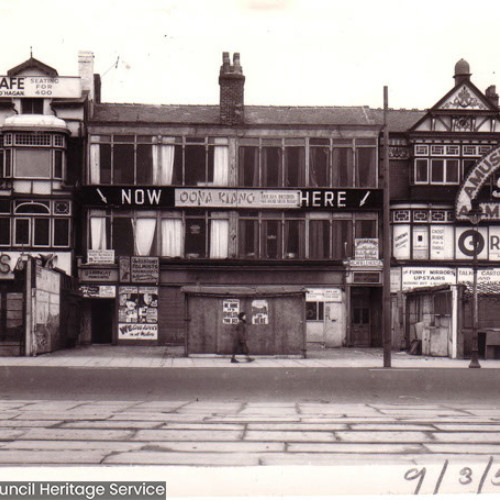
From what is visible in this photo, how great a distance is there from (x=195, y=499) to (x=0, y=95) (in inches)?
1393

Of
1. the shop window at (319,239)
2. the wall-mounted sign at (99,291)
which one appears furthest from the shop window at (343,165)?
the wall-mounted sign at (99,291)

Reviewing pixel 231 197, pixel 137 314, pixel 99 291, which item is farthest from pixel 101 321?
pixel 231 197

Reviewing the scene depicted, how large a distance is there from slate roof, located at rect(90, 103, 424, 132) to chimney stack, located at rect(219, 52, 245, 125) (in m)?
0.55

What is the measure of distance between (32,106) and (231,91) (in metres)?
→ 9.26

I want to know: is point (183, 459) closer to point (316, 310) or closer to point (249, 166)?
point (316, 310)

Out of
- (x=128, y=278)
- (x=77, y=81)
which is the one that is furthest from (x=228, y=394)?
(x=77, y=81)

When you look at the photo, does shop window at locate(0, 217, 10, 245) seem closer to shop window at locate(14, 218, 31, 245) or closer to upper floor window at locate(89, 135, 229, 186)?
shop window at locate(14, 218, 31, 245)

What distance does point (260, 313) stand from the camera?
30672 mm

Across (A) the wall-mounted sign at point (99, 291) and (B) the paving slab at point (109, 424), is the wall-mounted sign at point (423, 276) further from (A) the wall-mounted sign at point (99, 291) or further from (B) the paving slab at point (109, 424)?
(B) the paving slab at point (109, 424)

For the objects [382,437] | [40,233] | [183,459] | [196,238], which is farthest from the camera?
[196,238]

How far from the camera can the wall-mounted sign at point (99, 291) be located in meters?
38.1

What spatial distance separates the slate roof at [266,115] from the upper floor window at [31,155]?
273 centimetres

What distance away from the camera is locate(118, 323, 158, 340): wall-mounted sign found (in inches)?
1506

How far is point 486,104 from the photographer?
39562 mm
